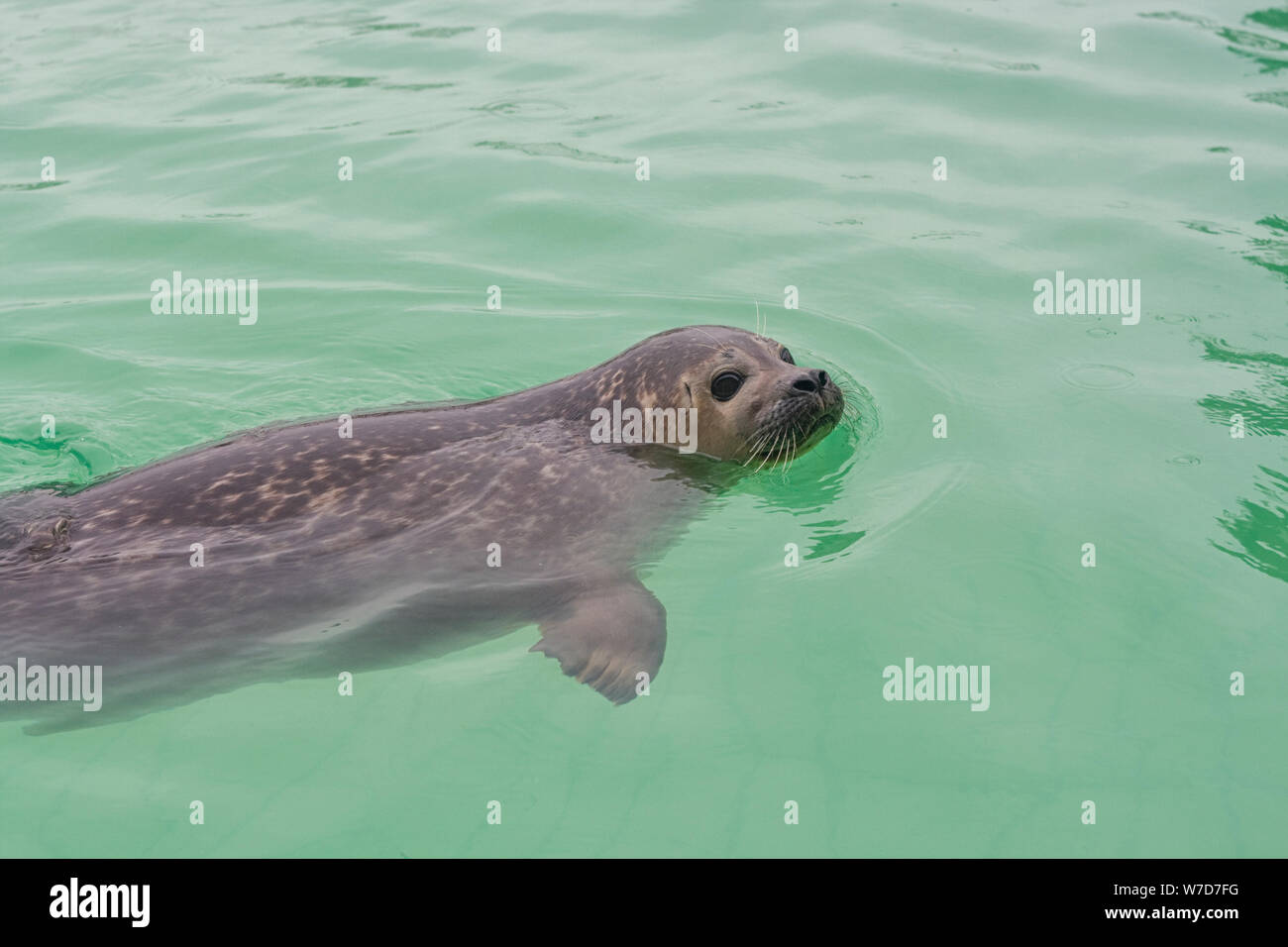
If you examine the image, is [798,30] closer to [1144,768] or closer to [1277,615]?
[1277,615]

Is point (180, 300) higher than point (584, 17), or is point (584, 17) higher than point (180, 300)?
point (584, 17)

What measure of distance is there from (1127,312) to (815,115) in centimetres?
466

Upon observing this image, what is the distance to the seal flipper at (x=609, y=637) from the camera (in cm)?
556

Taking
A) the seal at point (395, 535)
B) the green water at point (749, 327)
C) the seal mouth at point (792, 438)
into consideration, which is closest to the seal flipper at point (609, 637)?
the seal at point (395, 535)

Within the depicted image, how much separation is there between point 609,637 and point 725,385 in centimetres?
167

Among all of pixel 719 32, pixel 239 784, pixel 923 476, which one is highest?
pixel 719 32

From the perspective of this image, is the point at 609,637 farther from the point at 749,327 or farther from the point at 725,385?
the point at 749,327

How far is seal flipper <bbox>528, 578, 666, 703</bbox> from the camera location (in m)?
5.56

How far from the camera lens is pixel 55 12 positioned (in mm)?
17250

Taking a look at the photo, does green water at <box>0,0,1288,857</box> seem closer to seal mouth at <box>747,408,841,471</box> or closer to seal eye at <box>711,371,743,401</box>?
seal mouth at <box>747,408,841,471</box>

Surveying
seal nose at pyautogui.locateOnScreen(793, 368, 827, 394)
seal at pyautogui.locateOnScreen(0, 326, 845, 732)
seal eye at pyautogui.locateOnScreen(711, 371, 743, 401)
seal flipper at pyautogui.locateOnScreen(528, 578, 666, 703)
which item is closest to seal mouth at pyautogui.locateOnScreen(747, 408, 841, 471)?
seal at pyautogui.locateOnScreen(0, 326, 845, 732)

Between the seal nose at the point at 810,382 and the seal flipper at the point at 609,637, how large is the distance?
4.30 ft

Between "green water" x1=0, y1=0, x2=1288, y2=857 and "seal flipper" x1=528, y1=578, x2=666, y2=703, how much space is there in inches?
5.6

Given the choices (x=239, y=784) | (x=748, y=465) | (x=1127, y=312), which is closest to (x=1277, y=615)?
(x=748, y=465)
